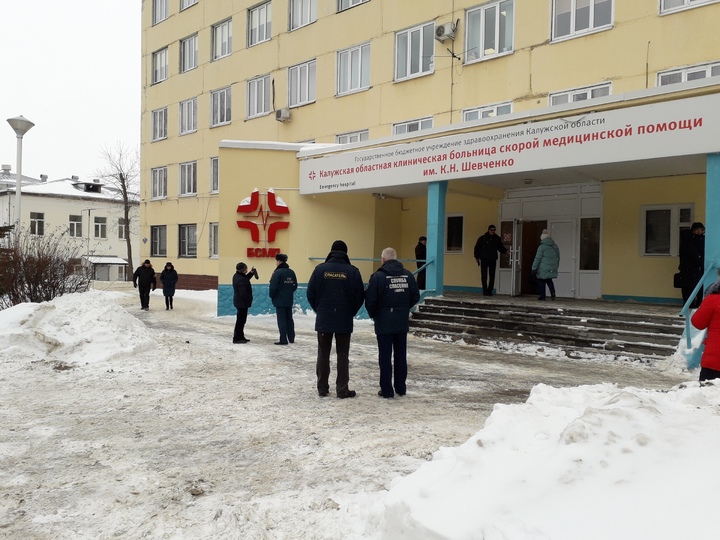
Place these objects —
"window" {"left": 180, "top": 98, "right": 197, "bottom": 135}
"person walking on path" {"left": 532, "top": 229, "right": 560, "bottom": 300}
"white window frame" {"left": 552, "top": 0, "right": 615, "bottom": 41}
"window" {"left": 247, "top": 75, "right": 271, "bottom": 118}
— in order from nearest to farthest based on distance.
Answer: "person walking on path" {"left": 532, "top": 229, "right": 560, "bottom": 300}, "white window frame" {"left": 552, "top": 0, "right": 615, "bottom": 41}, "window" {"left": 247, "top": 75, "right": 271, "bottom": 118}, "window" {"left": 180, "top": 98, "right": 197, "bottom": 135}

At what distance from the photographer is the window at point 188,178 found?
2678 cm

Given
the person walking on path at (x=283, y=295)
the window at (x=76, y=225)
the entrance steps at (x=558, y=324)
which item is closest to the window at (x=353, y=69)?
the entrance steps at (x=558, y=324)

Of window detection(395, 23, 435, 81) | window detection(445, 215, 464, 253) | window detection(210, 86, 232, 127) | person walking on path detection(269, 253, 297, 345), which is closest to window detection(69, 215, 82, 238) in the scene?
window detection(210, 86, 232, 127)

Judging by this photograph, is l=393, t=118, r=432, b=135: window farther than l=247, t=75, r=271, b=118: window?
No

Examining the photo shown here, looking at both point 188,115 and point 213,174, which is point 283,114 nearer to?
point 213,174

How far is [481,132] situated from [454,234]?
17.2ft

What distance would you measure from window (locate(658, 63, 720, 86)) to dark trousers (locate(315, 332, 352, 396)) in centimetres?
1023

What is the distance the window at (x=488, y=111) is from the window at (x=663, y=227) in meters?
4.51

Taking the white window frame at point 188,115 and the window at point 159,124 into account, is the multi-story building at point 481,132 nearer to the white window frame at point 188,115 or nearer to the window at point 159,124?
the white window frame at point 188,115

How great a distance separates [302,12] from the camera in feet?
71.8

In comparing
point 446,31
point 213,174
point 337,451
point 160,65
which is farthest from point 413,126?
point 160,65

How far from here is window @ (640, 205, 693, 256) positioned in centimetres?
1327

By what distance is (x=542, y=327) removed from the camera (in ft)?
36.9

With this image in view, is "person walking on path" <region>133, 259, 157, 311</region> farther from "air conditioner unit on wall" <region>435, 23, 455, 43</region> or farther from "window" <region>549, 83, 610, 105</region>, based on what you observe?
"window" <region>549, 83, 610, 105</region>
